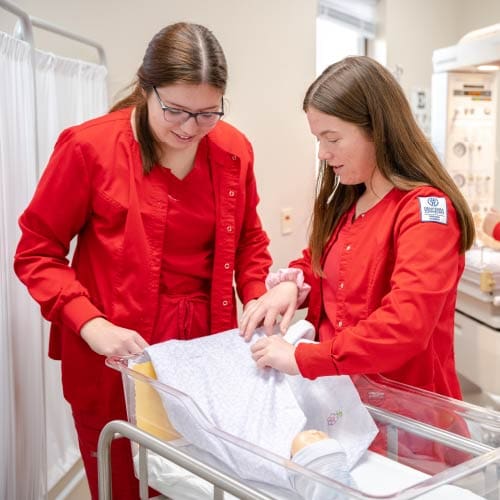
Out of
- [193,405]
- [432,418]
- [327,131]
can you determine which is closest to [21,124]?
[327,131]

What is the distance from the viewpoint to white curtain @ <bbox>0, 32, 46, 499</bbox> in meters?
1.75

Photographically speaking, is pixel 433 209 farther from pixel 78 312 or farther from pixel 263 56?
pixel 263 56

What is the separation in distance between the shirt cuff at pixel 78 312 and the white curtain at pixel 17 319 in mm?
454

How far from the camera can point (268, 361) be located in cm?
123

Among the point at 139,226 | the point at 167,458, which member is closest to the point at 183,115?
the point at 139,226

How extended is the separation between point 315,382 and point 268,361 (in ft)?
0.33

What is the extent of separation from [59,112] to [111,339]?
4.04 ft

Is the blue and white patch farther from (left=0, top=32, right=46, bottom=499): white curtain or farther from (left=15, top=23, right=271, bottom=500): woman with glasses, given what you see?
(left=0, top=32, right=46, bottom=499): white curtain

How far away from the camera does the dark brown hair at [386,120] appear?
4.09ft

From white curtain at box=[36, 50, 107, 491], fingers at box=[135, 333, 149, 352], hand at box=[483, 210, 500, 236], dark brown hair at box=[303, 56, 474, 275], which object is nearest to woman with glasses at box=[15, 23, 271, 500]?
fingers at box=[135, 333, 149, 352]

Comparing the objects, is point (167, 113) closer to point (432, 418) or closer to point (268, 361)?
point (268, 361)

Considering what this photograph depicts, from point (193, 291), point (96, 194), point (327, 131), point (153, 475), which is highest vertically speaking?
point (327, 131)

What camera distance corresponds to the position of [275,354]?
48.3 inches

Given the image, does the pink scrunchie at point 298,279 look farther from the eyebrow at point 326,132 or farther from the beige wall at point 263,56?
the beige wall at point 263,56
